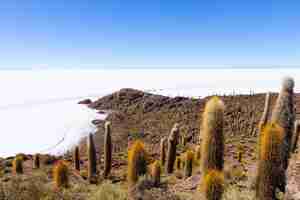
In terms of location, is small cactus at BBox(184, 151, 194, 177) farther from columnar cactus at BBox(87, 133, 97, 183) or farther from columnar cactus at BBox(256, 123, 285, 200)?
columnar cactus at BBox(256, 123, 285, 200)

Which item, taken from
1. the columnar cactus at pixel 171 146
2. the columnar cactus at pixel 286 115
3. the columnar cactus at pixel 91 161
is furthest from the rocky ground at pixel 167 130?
the columnar cactus at pixel 286 115

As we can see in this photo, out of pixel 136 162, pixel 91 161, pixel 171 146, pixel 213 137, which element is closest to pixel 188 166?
pixel 171 146

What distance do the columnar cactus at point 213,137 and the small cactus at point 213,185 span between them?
190mm

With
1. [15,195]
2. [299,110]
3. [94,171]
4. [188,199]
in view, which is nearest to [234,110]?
[299,110]

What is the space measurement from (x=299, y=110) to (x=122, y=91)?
28.2 meters

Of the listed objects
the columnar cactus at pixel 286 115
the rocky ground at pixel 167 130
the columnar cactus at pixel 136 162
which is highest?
the columnar cactus at pixel 286 115

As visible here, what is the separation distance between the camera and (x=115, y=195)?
6.15 m

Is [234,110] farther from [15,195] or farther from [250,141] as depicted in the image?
[15,195]

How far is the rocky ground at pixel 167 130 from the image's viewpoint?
837cm

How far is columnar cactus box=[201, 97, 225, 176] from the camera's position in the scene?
462cm

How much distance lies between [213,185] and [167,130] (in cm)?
2158

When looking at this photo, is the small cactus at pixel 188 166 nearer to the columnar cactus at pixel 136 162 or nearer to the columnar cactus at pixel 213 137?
the columnar cactus at pixel 136 162

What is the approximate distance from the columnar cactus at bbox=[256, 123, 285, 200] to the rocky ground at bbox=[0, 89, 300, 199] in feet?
2.87

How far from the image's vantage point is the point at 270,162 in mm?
4121
